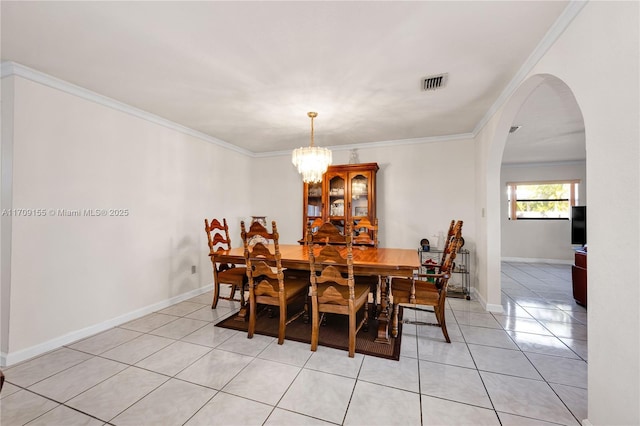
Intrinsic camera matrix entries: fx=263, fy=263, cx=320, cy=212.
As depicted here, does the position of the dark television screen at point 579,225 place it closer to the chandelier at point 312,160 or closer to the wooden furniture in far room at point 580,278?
the wooden furniture in far room at point 580,278

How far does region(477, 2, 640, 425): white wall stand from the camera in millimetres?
1142

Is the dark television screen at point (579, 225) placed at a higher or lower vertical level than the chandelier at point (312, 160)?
lower

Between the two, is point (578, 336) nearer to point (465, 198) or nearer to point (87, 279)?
point (465, 198)

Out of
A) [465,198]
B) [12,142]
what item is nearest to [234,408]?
[12,142]

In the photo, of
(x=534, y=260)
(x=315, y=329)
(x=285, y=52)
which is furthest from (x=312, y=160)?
(x=534, y=260)

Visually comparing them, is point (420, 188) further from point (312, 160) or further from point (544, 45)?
point (544, 45)

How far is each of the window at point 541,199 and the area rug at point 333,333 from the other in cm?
564

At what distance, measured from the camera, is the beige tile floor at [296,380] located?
1.57 meters

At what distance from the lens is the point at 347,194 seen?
4379 mm

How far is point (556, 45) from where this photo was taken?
1.72 metres

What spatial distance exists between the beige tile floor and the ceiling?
242 centimetres

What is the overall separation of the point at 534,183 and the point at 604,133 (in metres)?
6.38

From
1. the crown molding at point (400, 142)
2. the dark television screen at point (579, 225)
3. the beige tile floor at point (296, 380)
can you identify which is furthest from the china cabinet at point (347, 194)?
the dark television screen at point (579, 225)

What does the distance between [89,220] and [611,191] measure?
3.96 metres
